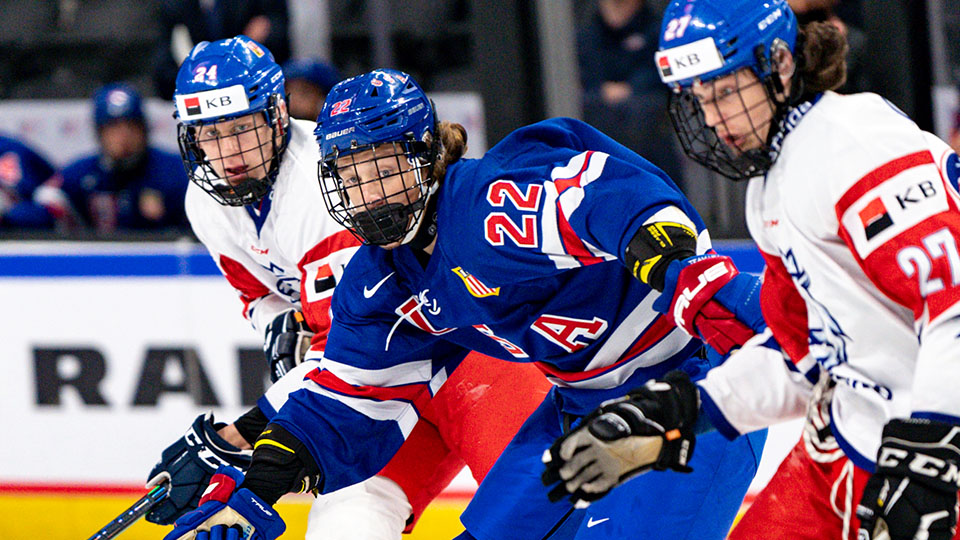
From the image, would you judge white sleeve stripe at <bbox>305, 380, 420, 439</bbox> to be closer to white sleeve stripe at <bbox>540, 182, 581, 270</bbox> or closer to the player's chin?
the player's chin

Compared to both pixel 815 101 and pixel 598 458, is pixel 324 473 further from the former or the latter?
pixel 815 101

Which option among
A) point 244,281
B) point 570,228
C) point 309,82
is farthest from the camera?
point 309,82

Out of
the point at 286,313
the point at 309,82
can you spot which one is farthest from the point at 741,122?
the point at 309,82

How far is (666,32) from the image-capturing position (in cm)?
217

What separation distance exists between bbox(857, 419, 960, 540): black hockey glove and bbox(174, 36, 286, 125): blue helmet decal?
1891 millimetres

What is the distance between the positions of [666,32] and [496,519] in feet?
3.72

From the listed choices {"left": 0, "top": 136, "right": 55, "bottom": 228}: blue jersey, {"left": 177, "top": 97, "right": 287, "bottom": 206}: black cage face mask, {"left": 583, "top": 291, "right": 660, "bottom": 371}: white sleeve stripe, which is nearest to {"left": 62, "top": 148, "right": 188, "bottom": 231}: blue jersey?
{"left": 0, "top": 136, "right": 55, "bottom": 228}: blue jersey

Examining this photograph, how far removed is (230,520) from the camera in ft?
8.70

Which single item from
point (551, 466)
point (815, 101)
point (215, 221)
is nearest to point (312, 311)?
point (215, 221)

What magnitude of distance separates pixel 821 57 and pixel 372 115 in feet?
2.98

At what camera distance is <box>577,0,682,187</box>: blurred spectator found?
4520 millimetres

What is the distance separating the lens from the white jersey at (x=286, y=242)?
3.16 meters

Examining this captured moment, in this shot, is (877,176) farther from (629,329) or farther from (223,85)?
(223,85)

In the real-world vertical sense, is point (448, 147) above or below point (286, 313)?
above
